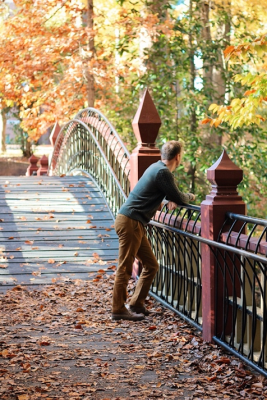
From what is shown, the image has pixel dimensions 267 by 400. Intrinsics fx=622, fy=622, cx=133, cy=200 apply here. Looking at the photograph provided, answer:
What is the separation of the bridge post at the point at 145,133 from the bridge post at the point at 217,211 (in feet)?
8.61

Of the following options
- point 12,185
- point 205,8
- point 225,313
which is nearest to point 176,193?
point 225,313

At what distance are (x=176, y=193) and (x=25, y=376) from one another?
2.37 meters

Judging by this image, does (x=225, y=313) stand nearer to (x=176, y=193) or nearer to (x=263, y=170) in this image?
(x=176, y=193)

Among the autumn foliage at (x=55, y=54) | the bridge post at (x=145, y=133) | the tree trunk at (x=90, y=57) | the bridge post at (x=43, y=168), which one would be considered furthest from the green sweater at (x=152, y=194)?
the bridge post at (x=43, y=168)

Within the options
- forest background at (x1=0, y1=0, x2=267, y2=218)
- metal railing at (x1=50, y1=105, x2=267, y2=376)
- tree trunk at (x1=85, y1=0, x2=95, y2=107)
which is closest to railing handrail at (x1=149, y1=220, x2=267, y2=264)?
metal railing at (x1=50, y1=105, x2=267, y2=376)

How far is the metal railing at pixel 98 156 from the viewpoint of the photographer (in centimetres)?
1037

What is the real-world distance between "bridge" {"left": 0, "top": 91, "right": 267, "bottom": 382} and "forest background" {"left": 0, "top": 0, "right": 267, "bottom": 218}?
6.15 ft

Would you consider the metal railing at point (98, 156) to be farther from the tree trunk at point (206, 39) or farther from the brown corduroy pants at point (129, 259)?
the tree trunk at point (206, 39)

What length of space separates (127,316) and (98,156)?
6.99m

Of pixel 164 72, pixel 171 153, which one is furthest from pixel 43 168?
pixel 171 153

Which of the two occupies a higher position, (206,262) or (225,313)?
(206,262)

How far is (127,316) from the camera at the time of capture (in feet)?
21.7

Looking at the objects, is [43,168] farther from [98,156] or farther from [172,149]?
[172,149]

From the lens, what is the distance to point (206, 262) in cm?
565
